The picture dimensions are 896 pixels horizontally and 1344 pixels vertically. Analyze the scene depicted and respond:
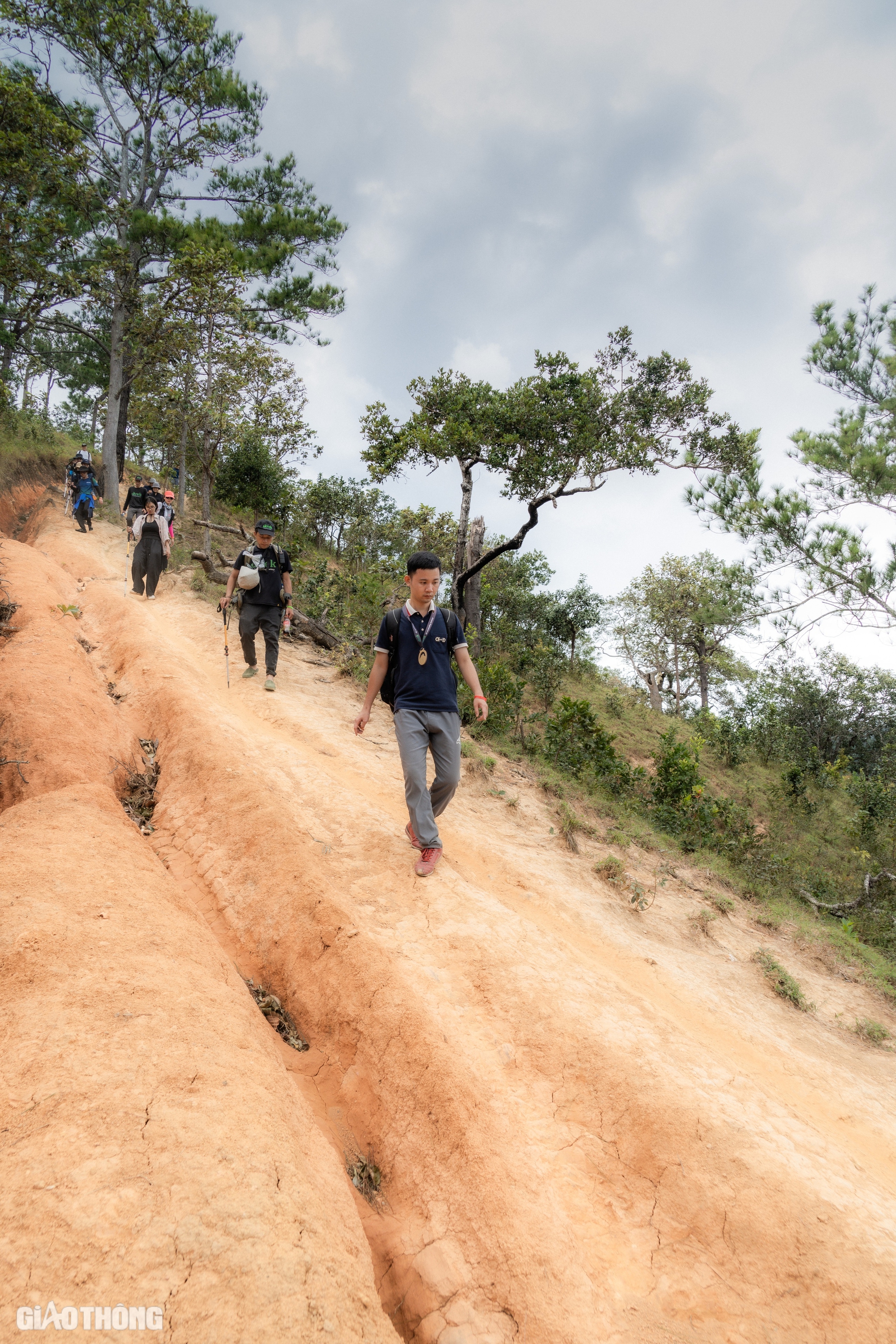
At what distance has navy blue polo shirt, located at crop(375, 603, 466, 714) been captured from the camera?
176 inches

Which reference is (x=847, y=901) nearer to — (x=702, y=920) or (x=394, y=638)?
(x=702, y=920)

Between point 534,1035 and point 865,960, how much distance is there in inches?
183

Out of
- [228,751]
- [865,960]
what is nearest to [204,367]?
[228,751]

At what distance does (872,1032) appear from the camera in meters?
4.91

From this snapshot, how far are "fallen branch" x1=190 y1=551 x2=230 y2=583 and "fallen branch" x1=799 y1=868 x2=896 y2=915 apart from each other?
11424 mm

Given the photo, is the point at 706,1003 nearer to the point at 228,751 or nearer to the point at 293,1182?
the point at 293,1182

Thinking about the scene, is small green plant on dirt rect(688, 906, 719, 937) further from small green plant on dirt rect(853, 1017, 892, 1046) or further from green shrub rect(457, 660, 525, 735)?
green shrub rect(457, 660, 525, 735)

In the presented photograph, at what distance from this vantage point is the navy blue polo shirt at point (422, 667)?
14.7ft

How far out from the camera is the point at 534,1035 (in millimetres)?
3426

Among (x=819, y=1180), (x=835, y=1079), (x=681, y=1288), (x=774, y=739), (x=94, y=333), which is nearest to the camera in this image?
(x=681, y=1288)

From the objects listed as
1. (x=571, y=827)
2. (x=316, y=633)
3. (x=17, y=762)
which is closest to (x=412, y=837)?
(x=571, y=827)

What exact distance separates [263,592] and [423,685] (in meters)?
4.43

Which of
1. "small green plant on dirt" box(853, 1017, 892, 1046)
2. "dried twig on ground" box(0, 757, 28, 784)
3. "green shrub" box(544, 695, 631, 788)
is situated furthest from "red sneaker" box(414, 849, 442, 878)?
"green shrub" box(544, 695, 631, 788)

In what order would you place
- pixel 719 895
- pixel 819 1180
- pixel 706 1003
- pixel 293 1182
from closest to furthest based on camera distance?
1. pixel 293 1182
2. pixel 819 1180
3. pixel 706 1003
4. pixel 719 895
